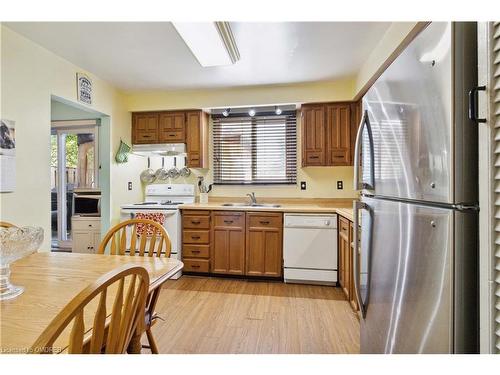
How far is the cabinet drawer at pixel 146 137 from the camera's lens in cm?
354

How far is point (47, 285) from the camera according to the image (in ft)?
3.46

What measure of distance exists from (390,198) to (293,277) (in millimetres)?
2080

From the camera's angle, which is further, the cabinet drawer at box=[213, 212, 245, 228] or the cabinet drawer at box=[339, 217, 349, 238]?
the cabinet drawer at box=[213, 212, 245, 228]

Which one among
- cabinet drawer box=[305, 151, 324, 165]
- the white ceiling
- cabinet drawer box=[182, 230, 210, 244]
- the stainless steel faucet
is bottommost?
cabinet drawer box=[182, 230, 210, 244]

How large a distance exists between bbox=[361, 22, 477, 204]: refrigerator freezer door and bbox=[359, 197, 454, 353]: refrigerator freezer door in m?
0.08

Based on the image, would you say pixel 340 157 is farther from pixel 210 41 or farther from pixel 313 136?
pixel 210 41

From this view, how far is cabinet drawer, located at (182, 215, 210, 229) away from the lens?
3.12 meters

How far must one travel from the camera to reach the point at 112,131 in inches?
126

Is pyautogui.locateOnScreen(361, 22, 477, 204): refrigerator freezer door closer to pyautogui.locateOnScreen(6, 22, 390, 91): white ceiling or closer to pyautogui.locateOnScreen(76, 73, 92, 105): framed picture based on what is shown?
pyautogui.locateOnScreen(6, 22, 390, 91): white ceiling

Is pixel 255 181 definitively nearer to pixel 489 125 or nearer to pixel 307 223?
pixel 307 223

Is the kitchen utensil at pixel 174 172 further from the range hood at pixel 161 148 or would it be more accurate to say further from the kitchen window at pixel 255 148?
the kitchen window at pixel 255 148

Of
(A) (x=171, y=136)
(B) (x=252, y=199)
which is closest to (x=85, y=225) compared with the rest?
(A) (x=171, y=136)

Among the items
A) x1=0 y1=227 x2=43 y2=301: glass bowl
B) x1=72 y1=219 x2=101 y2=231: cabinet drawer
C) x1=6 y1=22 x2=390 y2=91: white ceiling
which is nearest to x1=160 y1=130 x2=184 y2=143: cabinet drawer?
x1=6 y1=22 x2=390 y2=91: white ceiling
